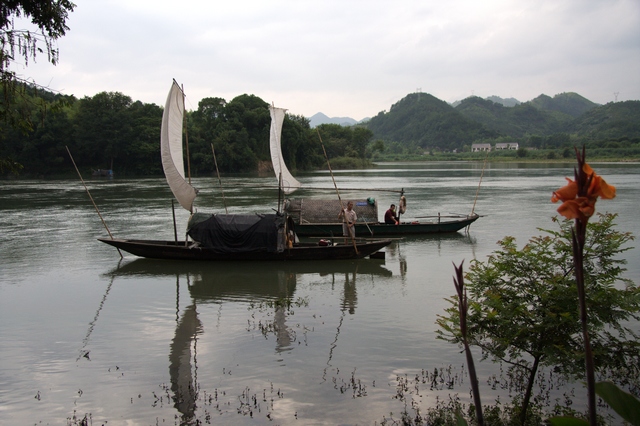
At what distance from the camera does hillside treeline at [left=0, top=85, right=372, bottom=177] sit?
8188 centimetres

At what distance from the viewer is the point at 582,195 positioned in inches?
90.5

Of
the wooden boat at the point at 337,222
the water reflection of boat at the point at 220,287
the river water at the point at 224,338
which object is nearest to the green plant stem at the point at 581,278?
the river water at the point at 224,338

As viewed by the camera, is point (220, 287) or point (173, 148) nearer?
point (220, 287)

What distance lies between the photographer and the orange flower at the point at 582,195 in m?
2.27

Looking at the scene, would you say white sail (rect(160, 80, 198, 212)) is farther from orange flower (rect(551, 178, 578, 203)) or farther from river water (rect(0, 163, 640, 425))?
orange flower (rect(551, 178, 578, 203))

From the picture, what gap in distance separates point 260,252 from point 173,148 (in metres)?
4.56

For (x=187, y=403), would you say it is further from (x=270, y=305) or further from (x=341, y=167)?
(x=341, y=167)

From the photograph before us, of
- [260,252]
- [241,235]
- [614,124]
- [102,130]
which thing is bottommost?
[260,252]

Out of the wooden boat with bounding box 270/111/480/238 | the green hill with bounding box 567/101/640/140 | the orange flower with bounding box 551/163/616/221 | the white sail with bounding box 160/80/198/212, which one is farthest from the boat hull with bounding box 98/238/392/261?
the green hill with bounding box 567/101/640/140

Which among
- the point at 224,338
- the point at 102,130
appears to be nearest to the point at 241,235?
the point at 224,338

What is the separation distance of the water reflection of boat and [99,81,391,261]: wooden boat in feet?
1.21

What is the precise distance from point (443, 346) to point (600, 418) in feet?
10.9

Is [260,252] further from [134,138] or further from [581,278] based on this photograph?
[134,138]

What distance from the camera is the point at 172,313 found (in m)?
12.2
